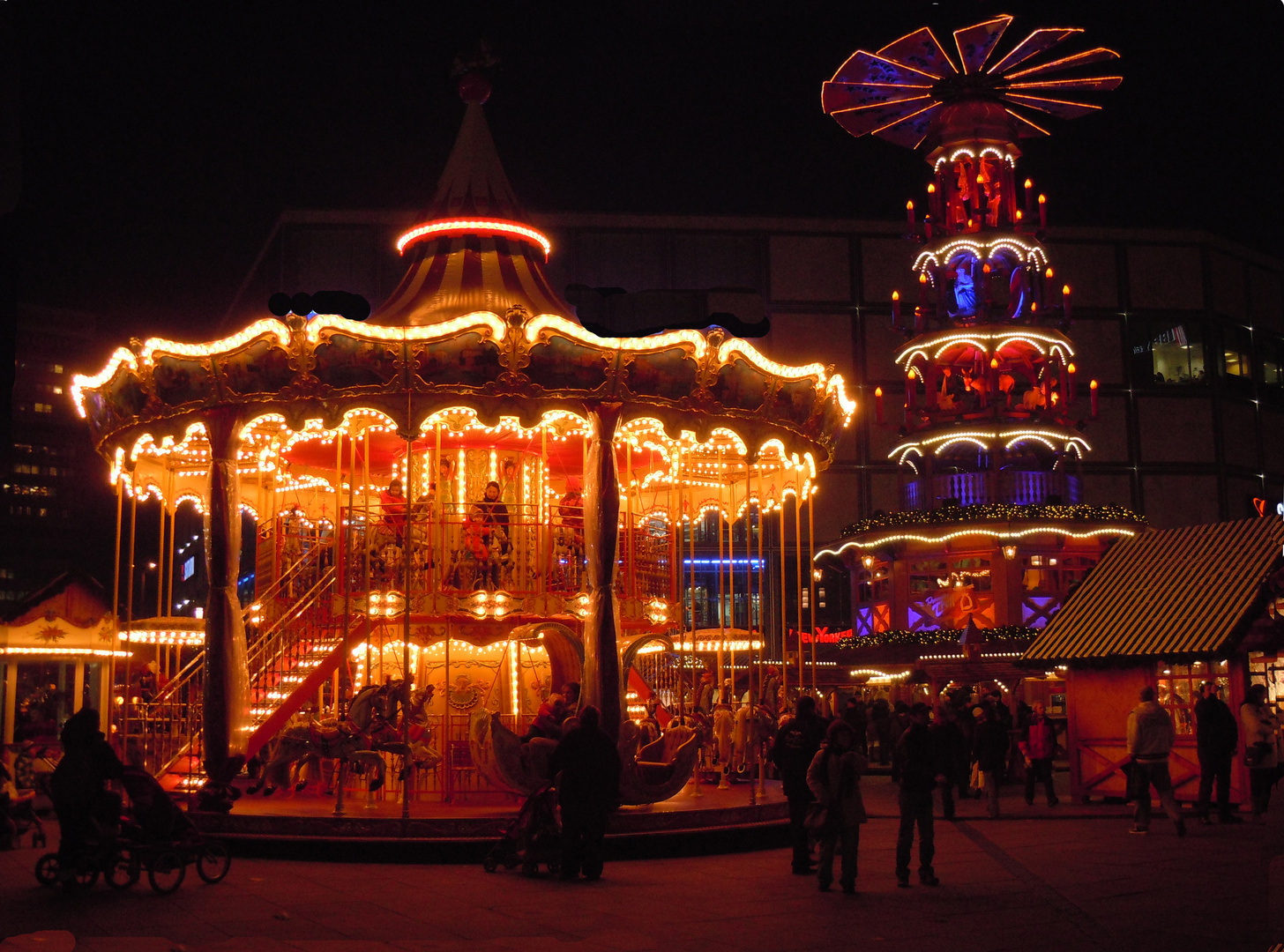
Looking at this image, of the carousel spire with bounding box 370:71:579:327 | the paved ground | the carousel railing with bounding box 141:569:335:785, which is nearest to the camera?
the paved ground

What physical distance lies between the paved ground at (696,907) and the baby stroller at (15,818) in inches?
8.6

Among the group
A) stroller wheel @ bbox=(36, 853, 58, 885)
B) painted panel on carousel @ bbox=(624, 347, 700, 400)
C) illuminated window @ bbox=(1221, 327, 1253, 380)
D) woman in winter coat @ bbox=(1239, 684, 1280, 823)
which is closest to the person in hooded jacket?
woman in winter coat @ bbox=(1239, 684, 1280, 823)

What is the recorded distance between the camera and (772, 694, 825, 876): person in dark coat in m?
11.7

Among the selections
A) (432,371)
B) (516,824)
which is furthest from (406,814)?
(432,371)

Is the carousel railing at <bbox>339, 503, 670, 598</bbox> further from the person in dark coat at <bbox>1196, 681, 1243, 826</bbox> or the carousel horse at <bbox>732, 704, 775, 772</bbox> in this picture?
the person in dark coat at <bbox>1196, 681, 1243, 826</bbox>

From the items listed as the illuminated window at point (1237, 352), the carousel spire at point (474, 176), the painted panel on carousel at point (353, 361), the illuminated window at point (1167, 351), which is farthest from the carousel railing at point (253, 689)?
the illuminated window at point (1237, 352)

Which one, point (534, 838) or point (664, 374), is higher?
point (664, 374)

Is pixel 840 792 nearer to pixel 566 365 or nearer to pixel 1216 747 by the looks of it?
pixel 566 365

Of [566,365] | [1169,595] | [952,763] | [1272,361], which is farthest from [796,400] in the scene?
[1272,361]

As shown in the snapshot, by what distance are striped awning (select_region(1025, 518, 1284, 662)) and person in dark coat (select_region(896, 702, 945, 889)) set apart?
22.5 feet

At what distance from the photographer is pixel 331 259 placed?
4634cm

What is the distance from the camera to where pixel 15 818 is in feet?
44.1

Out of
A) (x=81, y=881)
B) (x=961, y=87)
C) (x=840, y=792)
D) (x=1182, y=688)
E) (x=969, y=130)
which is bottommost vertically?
(x=81, y=881)

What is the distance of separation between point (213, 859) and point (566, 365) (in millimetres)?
6157
